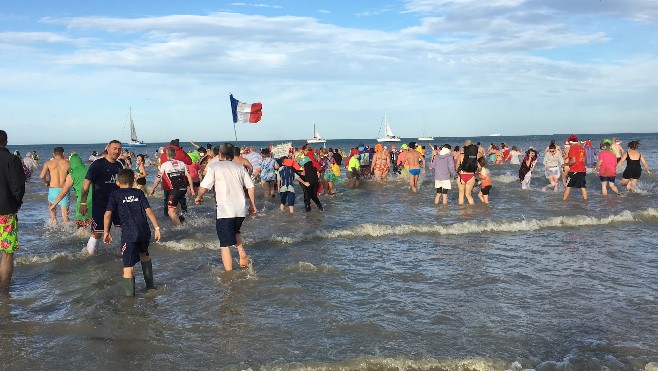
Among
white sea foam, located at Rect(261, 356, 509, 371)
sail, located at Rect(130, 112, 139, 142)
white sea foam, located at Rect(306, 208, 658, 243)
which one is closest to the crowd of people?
white sea foam, located at Rect(306, 208, 658, 243)

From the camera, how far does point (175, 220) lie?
12414mm

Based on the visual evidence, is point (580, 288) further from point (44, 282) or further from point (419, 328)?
point (44, 282)

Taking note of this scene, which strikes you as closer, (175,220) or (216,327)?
(216,327)

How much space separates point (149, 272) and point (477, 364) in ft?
14.1

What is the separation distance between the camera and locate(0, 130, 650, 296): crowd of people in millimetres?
6711

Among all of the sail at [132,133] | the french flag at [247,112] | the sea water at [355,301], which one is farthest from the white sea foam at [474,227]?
the sail at [132,133]

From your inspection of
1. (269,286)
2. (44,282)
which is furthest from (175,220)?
(269,286)

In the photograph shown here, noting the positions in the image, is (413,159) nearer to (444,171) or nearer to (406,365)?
(444,171)

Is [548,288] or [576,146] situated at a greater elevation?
[576,146]

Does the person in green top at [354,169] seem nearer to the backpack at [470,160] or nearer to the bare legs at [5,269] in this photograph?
the backpack at [470,160]

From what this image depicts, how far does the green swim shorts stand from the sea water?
2.06 feet

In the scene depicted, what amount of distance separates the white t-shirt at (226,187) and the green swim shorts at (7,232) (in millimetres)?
2406

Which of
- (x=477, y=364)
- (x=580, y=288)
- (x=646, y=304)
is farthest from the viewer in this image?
(x=580, y=288)

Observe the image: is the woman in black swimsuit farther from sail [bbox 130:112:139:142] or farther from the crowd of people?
sail [bbox 130:112:139:142]
